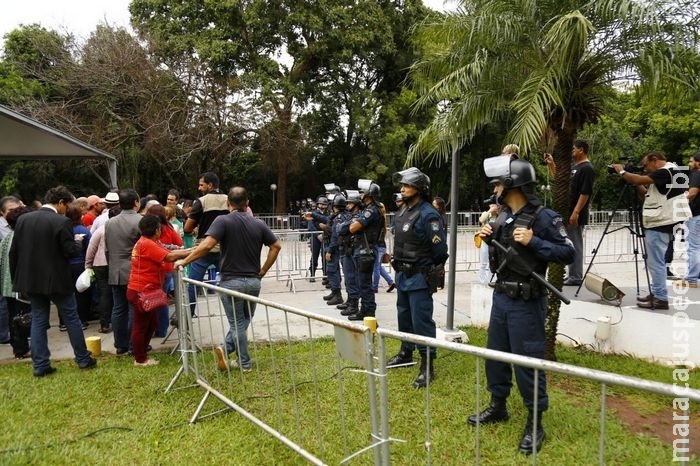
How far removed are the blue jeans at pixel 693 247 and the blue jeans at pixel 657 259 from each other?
1.76m

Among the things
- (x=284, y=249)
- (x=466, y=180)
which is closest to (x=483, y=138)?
(x=466, y=180)

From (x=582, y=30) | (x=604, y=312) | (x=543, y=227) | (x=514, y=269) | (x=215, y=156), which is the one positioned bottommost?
(x=604, y=312)

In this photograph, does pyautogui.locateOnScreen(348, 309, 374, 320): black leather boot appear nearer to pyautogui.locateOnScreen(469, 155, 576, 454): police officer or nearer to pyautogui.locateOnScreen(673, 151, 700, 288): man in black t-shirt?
pyautogui.locateOnScreen(469, 155, 576, 454): police officer

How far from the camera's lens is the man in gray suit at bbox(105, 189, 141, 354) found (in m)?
5.39

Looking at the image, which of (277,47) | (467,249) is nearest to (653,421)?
(467,249)

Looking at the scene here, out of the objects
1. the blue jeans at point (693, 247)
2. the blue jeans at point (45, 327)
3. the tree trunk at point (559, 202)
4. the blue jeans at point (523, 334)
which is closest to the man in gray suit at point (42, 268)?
the blue jeans at point (45, 327)

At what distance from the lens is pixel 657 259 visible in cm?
525

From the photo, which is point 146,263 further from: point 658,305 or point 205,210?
point 658,305

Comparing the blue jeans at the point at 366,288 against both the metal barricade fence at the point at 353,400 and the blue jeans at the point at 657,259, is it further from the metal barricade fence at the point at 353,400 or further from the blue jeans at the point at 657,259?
the blue jeans at the point at 657,259

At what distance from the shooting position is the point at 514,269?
3395 millimetres

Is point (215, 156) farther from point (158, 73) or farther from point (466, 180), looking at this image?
point (466, 180)

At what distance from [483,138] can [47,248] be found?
91.2ft

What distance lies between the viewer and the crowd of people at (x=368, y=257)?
11.1ft

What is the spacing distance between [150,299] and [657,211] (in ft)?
17.2
